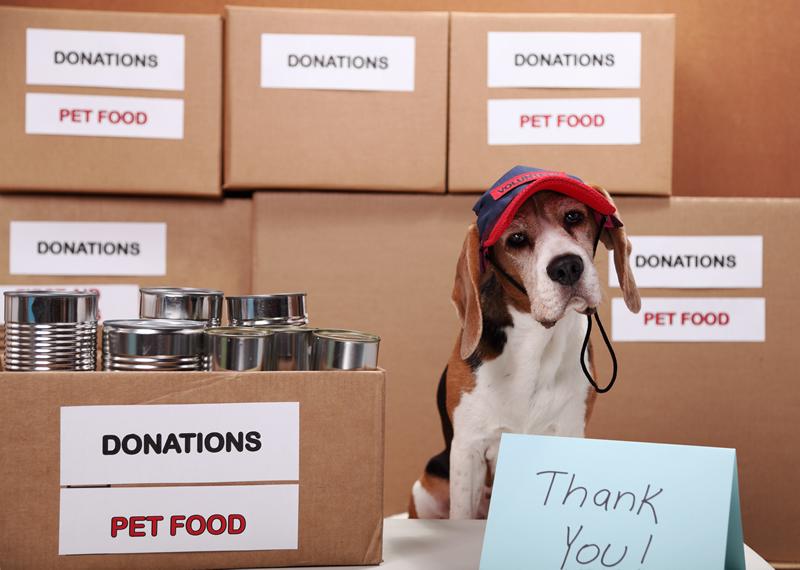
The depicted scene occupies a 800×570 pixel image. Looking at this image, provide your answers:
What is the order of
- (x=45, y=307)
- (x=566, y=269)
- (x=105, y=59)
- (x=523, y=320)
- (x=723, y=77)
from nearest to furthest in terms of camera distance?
(x=45, y=307) < (x=566, y=269) < (x=523, y=320) < (x=105, y=59) < (x=723, y=77)

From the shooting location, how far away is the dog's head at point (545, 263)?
967 millimetres

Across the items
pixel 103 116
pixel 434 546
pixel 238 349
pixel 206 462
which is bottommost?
pixel 434 546

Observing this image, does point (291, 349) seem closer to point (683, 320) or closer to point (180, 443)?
point (180, 443)

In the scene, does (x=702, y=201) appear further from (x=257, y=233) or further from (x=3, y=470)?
(x=3, y=470)

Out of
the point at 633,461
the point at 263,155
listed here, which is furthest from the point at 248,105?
the point at 633,461

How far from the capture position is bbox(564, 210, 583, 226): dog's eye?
1.03m

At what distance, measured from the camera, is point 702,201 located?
1.49 metres

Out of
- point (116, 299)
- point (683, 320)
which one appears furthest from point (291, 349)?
point (683, 320)

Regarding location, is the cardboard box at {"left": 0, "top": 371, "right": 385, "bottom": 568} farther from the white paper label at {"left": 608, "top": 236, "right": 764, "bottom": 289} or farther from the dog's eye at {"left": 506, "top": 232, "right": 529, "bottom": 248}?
the white paper label at {"left": 608, "top": 236, "right": 764, "bottom": 289}

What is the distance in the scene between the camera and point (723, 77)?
183 cm

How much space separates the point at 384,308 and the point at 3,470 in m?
0.87

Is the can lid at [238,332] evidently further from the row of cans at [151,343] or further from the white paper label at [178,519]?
the white paper label at [178,519]

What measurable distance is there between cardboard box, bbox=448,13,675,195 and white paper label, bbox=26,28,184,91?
0.52 m

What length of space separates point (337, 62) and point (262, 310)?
75 cm
